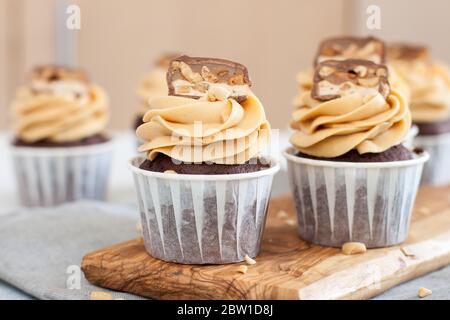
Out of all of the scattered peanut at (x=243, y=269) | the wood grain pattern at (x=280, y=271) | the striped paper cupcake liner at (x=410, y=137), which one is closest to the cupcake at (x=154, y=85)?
the striped paper cupcake liner at (x=410, y=137)

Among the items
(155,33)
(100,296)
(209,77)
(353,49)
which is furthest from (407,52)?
(155,33)

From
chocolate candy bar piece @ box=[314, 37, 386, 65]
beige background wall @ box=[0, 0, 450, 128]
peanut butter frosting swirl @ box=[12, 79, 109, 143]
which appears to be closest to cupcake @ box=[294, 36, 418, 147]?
chocolate candy bar piece @ box=[314, 37, 386, 65]

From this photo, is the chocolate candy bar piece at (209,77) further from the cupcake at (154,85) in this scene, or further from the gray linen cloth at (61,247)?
the cupcake at (154,85)

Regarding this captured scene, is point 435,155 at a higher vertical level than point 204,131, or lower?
lower

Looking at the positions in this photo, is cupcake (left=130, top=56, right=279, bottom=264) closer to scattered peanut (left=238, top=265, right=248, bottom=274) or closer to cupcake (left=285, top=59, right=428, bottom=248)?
scattered peanut (left=238, top=265, right=248, bottom=274)

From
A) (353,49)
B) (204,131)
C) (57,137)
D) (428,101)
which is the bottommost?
(57,137)

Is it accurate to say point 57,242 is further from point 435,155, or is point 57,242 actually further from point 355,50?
point 435,155
